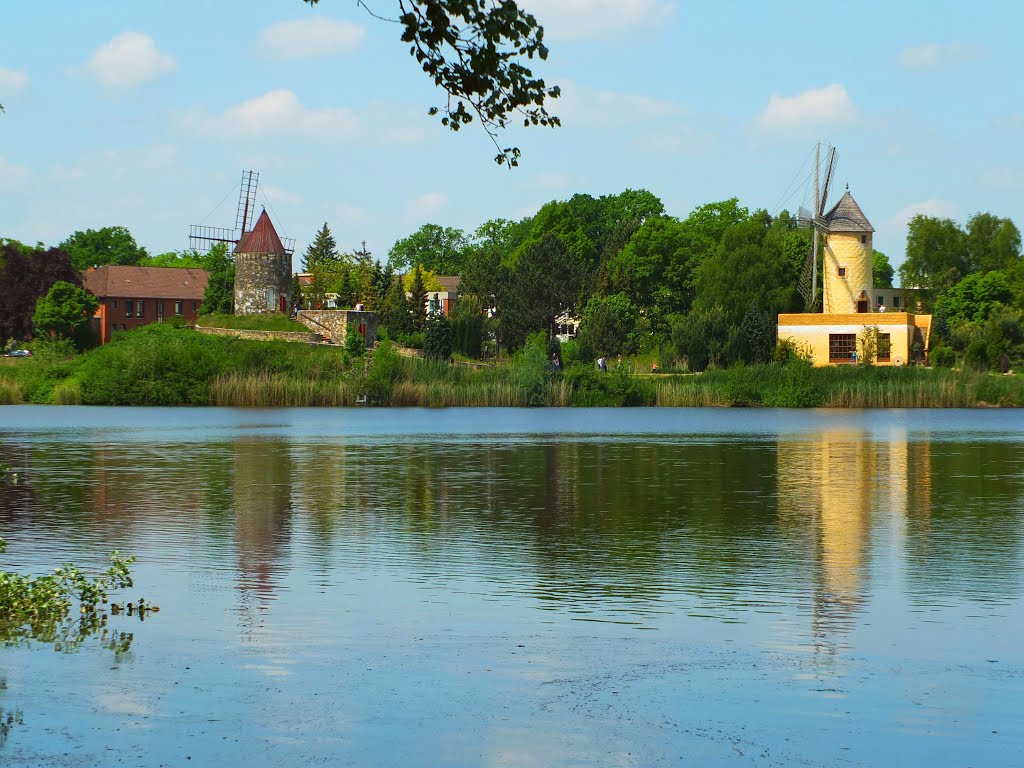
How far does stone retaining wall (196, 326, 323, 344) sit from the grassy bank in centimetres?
931

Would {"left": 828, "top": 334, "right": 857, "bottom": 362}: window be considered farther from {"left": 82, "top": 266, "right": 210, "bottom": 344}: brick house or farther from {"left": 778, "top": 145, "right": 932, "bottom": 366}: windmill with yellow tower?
{"left": 82, "top": 266, "right": 210, "bottom": 344}: brick house

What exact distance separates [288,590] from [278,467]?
18859mm

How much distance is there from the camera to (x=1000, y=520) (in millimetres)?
20438

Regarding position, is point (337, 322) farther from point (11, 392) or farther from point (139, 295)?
point (139, 295)

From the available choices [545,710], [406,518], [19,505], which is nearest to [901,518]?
[406,518]

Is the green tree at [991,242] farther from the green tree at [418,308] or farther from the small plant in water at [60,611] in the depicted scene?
the small plant in water at [60,611]

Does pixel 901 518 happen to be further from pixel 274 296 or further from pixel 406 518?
pixel 274 296

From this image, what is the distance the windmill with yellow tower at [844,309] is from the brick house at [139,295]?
179ft

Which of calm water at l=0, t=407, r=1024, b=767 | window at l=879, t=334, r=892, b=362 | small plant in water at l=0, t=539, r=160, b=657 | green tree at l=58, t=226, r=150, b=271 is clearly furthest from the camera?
Answer: green tree at l=58, t=226, r=150, b=271

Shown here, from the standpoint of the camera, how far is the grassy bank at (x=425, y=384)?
239 ft

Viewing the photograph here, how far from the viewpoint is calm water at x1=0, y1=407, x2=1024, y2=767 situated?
8.46 m

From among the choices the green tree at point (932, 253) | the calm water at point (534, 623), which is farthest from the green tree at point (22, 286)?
the calm water at point (534, 623)

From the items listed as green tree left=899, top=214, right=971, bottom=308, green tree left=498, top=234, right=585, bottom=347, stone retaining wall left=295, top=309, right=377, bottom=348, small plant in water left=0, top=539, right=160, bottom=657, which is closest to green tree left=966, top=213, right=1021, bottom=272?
green tree left=899, top=214, right=971, bottom=308

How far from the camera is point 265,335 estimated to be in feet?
312
